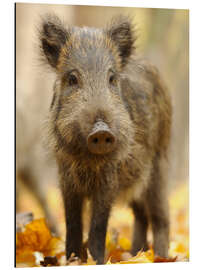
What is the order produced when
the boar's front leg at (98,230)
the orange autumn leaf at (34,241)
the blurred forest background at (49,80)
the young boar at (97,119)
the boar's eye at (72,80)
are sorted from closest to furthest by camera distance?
the young boar at (97,119) < the boar's eye at (72,80) < the boar's front leg at (98,230) < the orange autumn leaf at (34,241) < the blurred forest background at (49,80)

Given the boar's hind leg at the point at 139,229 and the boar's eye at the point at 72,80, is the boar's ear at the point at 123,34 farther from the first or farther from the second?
the boar's hind leg at the point at 139,229

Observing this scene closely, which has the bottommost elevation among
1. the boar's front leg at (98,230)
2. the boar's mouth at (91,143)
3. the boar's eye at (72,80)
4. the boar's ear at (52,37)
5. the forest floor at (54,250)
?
the forest floor at (54,250)

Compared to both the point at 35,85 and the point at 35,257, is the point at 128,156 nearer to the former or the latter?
the point at 35,257

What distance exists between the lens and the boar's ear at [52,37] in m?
4.04

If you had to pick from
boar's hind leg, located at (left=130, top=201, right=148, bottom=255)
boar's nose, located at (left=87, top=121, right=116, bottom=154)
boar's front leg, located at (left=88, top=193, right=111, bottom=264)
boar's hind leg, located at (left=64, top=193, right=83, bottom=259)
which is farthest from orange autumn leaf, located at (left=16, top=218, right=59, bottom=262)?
boar's nose, located at (left=87, top=121, right=116, bottom=154)

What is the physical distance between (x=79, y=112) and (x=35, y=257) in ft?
4.72

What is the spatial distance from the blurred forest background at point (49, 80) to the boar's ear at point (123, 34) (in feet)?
8.39

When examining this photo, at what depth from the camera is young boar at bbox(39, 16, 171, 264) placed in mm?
3668

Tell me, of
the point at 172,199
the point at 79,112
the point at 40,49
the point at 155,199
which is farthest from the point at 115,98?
the point at 172,199

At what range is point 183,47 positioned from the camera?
7984mm

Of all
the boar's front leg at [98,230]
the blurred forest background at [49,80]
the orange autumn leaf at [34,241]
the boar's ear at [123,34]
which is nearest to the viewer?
the boar's front leg at [98,230]

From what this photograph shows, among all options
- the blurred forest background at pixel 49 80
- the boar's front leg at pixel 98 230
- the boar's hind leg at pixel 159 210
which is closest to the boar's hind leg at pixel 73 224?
the boar's front leg at pixel 98 230

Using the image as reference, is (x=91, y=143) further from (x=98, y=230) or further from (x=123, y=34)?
(x=123, y=34)

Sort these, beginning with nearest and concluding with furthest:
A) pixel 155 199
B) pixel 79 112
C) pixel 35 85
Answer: pixel 79 112 → pixel 155 199 → pixel 35 85
